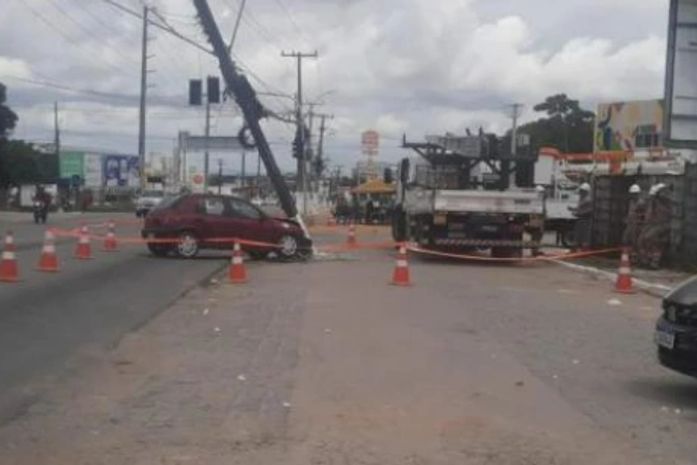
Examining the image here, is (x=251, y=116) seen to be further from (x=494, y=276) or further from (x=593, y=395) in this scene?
(x=593, y=395)

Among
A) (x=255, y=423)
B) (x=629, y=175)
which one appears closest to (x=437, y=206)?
(x=629, y=175)

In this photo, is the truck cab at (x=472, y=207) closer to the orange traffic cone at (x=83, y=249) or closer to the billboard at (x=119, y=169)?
the orange traffic cone at (x=83, y=249)

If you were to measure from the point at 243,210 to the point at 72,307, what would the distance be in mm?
11701

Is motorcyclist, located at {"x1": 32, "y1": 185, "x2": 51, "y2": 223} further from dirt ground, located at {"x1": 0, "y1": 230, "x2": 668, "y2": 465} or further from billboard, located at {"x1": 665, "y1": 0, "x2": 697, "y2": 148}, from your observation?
dirt ground, located at {"x1": 0, "y1": 230, "x2": 668, "y2": 465}

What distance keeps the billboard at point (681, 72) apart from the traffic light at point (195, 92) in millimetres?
22541

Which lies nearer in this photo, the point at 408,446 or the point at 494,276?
the point at 408,446

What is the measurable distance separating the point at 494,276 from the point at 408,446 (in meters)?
15.8

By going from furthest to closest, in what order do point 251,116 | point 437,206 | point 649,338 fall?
1. point 251,116
2. point 437,206
3. point 649,338

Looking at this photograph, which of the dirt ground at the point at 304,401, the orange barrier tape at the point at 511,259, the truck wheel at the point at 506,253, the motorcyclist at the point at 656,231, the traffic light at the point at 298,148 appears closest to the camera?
the dirt ground at the point at 304,401

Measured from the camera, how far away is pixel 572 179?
4259cm

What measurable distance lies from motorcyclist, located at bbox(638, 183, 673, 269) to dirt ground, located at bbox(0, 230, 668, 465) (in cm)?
1064

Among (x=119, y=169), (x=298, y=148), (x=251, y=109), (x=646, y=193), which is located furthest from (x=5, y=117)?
(x=646, y=193)

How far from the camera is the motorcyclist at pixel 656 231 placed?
2417 centimetres

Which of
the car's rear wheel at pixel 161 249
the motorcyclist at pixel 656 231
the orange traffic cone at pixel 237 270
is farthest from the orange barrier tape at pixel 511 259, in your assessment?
the orange traffic cone at pixel 237 270
